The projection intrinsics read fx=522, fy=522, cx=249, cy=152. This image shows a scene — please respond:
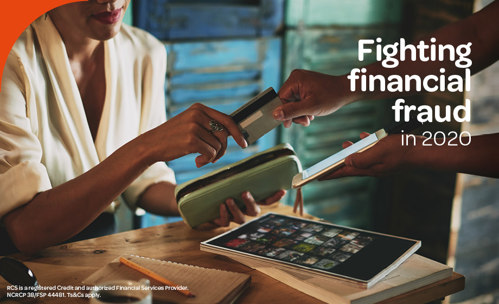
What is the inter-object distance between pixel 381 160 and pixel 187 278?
568 millimetres

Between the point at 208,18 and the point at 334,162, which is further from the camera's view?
the point at 208,18

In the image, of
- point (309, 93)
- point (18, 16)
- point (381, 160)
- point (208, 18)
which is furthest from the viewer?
point (208, 18)

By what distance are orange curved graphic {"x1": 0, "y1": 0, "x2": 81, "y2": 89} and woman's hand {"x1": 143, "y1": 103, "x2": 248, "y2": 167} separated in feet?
1.83

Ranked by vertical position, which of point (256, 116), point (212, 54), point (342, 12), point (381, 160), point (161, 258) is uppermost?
point (342, 12)

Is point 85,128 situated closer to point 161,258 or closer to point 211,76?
point 161,258

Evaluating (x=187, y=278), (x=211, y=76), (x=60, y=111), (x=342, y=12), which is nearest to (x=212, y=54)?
(x=211, y=76)

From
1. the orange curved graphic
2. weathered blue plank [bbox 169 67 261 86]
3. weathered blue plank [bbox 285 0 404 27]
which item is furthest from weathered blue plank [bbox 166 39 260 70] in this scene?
the orange curved graphic

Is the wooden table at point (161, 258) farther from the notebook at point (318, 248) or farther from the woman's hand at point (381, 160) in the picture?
the woman's hand at point (381, 160)

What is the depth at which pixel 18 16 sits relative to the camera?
1609 millimetres

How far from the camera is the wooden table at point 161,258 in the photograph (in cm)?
107

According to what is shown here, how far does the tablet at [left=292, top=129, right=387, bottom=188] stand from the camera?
1220 mm

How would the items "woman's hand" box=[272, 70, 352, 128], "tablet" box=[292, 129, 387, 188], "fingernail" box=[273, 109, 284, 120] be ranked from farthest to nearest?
"woman's hand" box=[272, 70, 352, 128]
"fingernail" box=[273, 109, 284, 120]
"tablet" box=[292, 129, 387, 188]

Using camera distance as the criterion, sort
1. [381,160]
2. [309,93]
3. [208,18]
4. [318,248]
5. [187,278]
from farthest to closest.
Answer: [208,18], [309,93], [381,160], [318,248], [187,278]

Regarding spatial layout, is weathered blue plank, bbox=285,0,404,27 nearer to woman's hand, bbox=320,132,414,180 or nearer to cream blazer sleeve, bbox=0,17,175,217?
cream blazer sleeve, bbox=0,17,175,217
